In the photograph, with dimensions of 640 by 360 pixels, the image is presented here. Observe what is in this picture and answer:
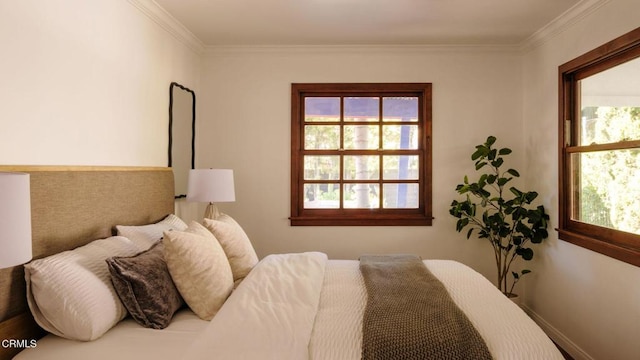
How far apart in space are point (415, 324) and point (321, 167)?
259cm

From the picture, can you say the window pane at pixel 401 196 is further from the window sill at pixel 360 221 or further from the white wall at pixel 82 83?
the white wall at pixel 82 83

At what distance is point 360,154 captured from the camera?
4117 mm

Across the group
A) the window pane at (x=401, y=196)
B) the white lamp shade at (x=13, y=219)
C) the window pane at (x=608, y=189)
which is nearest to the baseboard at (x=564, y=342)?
the window pane at (x=608, y=189)

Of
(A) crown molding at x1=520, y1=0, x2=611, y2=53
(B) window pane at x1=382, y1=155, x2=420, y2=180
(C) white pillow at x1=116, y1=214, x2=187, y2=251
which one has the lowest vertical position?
(C) white pillow at x1=116, y1=214, x2=187, y2=251

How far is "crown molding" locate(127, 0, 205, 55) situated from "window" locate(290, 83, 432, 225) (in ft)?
3.41

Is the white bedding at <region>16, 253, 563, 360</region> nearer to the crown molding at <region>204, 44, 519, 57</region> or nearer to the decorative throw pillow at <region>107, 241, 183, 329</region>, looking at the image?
the decorative throw pillow at <region>107, 241, 183, 329</region>

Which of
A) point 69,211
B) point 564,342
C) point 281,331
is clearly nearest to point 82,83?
point 69,211

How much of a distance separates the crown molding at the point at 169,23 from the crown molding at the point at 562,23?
9.66 ft

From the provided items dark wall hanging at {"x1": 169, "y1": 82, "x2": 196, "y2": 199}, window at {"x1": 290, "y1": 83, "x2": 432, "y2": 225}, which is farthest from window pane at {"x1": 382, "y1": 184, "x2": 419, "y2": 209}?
dark wall hanging at {"x1": 169, "y1": 82, "x2": 196, "y2": 199}

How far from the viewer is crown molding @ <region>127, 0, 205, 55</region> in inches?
115

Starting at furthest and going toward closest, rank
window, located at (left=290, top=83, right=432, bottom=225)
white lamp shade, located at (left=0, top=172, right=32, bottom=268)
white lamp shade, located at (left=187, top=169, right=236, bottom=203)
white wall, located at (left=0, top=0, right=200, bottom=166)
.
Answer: window, located at (left=290, top=83, right=432, bottom=225) < white lamp shade, located at (left=187, top=169, right=236, bottom=203) < white wall, located at (left=0, top=0, right=200, bottom=166) < white lamp shade, located at (left=0, top=172, right=32, bottom=268)

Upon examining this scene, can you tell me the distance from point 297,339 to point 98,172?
1488mm

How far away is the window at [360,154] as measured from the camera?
4105mm

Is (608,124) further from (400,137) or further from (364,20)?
(364,20)
